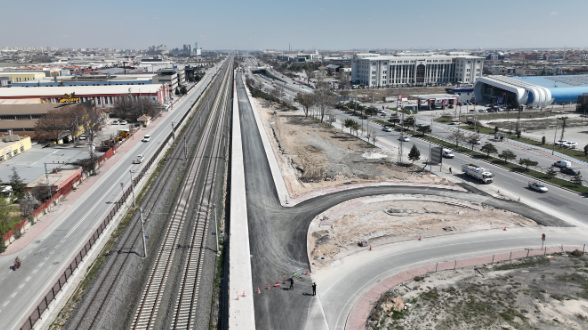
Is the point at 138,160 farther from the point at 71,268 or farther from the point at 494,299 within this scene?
the point at 494,299

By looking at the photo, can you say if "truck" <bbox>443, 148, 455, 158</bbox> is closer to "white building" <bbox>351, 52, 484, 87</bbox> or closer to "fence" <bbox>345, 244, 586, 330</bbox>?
"fence" <bbox>345, 244, 586, 330</bbox>

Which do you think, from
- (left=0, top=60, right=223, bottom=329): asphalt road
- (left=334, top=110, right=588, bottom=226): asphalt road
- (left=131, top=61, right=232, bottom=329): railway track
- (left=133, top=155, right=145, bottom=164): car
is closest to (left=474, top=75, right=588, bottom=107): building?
(left=334, top=110, right=588, bottom=226): asphalt road

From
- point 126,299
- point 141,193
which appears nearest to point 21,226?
point 141,193

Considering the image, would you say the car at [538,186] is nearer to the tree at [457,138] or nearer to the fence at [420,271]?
the fence at [420,271]

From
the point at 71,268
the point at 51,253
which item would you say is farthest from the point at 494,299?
the point at 51,253

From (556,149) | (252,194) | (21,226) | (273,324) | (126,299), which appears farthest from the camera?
(556,149)

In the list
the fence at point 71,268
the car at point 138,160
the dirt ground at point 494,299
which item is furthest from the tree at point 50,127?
the dirt ground at point 494,299

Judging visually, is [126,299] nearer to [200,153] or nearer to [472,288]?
[472,288]

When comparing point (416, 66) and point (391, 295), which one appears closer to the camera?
point (391, 295)
